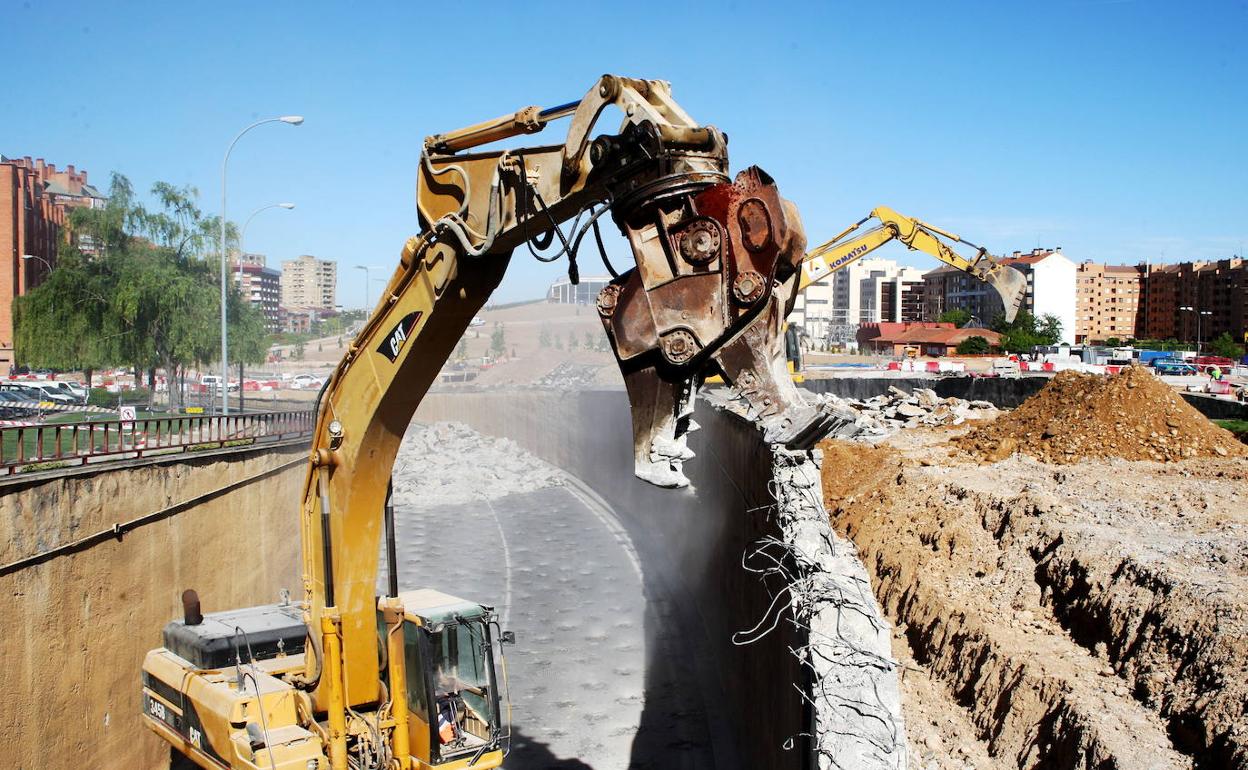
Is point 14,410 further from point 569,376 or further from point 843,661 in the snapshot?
point 843,661

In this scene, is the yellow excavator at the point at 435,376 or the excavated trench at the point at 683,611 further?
the excavated trench at the point at 683,611

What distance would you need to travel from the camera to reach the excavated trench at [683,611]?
5.88 m

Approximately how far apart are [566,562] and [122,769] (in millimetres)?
12948

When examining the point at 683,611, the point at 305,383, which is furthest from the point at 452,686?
the point at 305,383

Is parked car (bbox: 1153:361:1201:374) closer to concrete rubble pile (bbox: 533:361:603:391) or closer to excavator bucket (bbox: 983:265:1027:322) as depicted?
excavator bucket (bbox: 983:265:1027:322)

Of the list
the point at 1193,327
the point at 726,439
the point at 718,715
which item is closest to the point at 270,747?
the point at 718,715

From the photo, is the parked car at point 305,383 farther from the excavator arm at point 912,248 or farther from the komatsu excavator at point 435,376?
the komatsu excavator at point 435,376

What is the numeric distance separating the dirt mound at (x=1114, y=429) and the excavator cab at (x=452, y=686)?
8.99 metres

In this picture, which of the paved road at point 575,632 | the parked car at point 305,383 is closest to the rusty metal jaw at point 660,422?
the paved road at point 575,632

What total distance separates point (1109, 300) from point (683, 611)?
128417 millimetres

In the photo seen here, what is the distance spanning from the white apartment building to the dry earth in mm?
116608

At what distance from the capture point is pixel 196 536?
55.1 feet

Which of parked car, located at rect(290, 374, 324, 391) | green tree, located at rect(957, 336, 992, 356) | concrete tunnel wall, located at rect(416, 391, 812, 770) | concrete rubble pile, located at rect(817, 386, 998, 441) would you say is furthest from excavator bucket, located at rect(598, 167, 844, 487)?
green tree, located at rect(957, 336, 992, 356)

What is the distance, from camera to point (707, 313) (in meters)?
4.61
